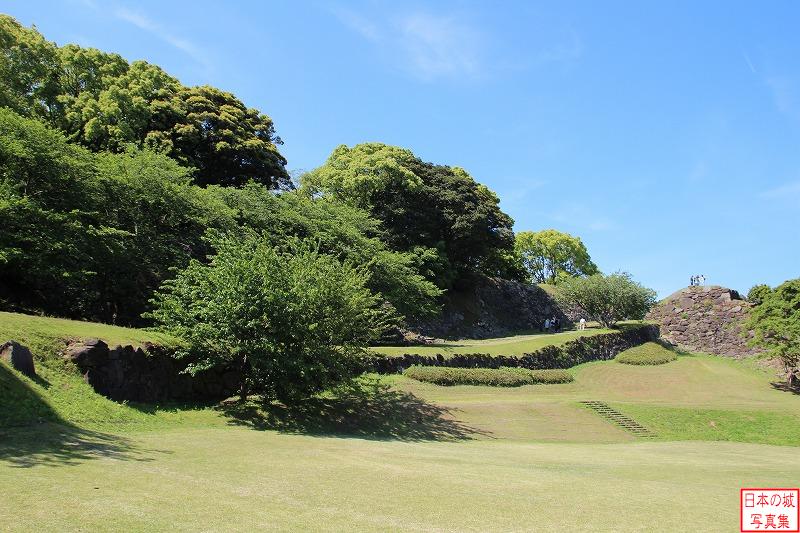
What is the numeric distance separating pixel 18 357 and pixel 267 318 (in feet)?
23.7

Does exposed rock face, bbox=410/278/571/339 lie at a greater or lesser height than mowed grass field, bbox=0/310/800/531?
greater

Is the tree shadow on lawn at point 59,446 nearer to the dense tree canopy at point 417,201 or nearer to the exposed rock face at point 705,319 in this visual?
the dense tree canopy at point 417,201

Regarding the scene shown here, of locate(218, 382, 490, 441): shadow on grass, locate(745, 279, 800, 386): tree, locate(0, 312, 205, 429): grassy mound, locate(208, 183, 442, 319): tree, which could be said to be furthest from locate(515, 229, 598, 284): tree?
locate(0, 312, 205, 429): grassy mound

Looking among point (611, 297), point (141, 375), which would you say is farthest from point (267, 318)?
point (611, 297)

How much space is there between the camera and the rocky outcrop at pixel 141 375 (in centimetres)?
1586

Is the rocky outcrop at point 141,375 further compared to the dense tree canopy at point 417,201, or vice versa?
the dense tree canopy at point 417,201

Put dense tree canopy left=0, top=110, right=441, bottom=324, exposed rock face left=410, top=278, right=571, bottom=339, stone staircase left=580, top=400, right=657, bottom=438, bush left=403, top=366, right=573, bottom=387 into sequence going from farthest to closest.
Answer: exposed rock face left=410, top=278, right=571, bottom=339 < bush left=403, top=366, right=573, bottom=387 < stone staircase left=580, top=400, right=657, bottom=438 < dense tree canopy left=0, top=110, right=441, bottom=324

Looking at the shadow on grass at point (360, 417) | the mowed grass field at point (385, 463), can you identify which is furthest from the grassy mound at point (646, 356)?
the shadow on grass at point (360, 417)

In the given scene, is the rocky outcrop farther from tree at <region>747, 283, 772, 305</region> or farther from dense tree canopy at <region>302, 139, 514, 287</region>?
tree at <region>747, 283, 772, 305</region>

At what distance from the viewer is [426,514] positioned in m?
8.00

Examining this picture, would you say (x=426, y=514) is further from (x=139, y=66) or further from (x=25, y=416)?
(x=139, y=66)

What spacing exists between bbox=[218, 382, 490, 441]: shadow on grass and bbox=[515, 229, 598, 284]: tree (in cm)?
5686

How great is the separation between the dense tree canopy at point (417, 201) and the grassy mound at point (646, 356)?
14792mm

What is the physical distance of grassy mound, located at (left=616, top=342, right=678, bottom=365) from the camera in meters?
44.2
